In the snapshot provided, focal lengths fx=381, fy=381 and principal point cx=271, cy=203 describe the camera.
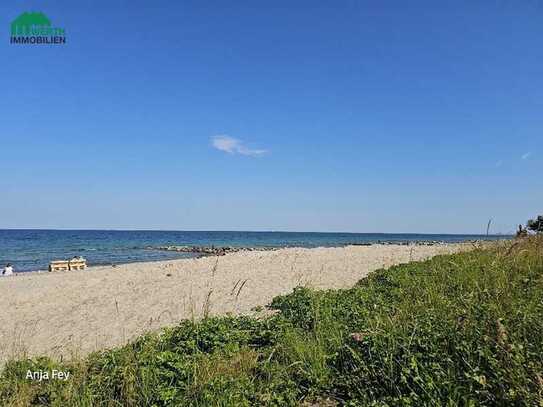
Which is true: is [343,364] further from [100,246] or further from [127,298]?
[100,246]

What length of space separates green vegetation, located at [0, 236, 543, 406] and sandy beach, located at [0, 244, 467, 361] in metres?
0.95

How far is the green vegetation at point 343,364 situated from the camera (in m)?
3.10

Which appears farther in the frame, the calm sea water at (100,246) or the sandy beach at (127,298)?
the calm sea water at (100,246)

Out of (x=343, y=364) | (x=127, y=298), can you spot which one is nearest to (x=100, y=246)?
(x=127, y=298)

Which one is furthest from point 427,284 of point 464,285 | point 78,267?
point 78,267

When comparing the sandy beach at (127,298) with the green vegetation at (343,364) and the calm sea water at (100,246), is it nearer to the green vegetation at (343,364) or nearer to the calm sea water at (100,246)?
the green vegetation at (343,364)

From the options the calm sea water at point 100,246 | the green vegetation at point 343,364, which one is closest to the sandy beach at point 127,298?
the green vegetation at point 343,364

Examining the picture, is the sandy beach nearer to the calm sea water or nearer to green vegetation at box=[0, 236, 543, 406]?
green vegetation at box=[0, 236, 543, 406]

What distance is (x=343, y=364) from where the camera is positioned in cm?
410

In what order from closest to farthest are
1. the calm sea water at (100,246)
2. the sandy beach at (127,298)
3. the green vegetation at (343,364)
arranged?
the green vegetation at (343,364) → the sandy beach at (127,298) → the calm sea water at (100,246)

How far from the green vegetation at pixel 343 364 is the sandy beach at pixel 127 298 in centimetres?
95

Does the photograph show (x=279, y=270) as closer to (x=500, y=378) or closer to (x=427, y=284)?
(x=427, y=284)

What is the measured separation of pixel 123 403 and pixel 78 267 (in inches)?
994

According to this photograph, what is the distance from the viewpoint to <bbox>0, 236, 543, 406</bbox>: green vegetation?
122 inches
